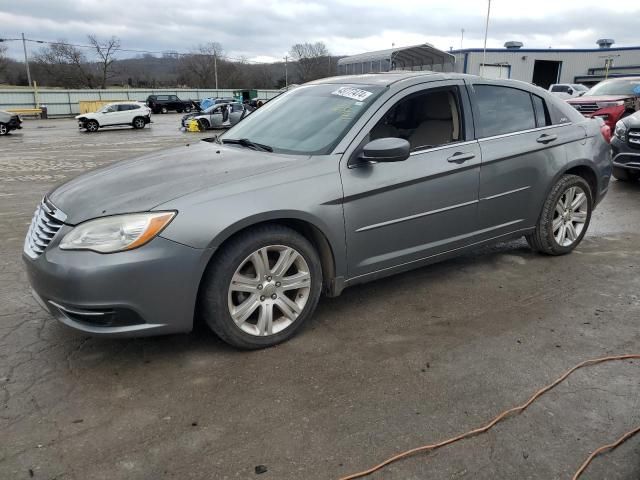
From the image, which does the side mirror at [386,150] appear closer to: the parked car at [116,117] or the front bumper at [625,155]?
the front bumper at [625,155]

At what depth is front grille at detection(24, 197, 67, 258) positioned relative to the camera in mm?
2939

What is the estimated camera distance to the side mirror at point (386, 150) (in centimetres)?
330

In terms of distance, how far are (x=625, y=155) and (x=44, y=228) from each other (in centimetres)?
820

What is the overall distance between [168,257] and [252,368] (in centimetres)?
81

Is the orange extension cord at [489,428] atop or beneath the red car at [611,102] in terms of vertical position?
beneath

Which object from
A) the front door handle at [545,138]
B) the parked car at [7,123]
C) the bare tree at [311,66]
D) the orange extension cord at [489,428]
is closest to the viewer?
the orange extension cord at [489,428]

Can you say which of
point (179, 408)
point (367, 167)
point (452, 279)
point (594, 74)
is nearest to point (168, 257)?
point (179, 408)

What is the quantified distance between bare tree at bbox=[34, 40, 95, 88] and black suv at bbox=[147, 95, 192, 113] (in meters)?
32.5

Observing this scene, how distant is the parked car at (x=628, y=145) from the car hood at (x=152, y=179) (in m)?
6.82

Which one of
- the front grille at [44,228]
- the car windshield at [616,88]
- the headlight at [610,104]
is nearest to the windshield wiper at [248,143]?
the front grille at [44,228]

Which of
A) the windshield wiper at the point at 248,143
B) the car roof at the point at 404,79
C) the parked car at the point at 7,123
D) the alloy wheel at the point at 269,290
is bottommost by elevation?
the parked car at the point at 7,123

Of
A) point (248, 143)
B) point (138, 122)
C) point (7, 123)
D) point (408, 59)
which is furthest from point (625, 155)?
point (138, 122)

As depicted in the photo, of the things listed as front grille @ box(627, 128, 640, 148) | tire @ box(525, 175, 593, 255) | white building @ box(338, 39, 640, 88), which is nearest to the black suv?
white building @ box(338, 39, 640, 88)

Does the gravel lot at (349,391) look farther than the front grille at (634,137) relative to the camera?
No
